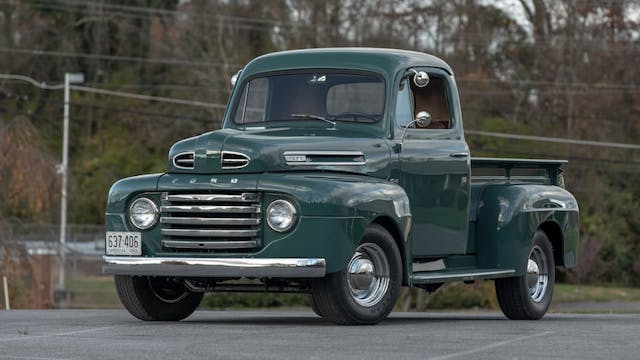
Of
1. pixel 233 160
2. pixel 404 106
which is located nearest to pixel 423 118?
pixel 404 106

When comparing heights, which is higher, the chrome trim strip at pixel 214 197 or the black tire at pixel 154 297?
the chrome trim strip at pixel 214 197

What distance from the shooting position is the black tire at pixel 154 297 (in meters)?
13.8

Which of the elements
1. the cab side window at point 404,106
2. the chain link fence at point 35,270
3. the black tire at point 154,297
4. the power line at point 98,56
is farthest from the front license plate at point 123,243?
the power line at point 98,56

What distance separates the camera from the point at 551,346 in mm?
11180

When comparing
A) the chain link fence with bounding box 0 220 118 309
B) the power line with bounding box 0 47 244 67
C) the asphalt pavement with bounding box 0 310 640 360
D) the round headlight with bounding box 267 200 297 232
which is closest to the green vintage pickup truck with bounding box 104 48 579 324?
the round headlight with bounding box 267 200 297 232

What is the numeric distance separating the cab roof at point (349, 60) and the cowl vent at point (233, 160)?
179 centimetres

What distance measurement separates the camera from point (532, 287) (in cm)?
1598

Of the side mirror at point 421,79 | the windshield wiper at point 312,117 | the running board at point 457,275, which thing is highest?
the side mirror at point 421,79

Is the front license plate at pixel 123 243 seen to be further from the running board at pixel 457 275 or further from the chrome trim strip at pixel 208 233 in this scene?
the running board at pixel 457 275

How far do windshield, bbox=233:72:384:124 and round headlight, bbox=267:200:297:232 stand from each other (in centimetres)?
160

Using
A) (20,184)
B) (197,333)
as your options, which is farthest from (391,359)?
(20,184)

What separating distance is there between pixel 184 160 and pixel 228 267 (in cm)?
116

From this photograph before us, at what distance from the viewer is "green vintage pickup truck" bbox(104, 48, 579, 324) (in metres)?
12.8

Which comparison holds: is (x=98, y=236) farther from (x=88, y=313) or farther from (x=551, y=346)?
(x=551, y=346)
